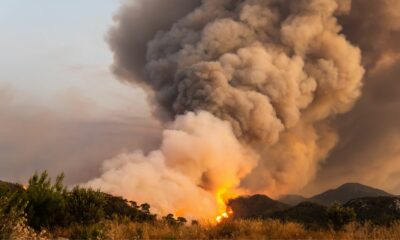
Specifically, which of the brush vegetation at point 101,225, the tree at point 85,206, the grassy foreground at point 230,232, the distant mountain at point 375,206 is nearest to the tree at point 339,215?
the brush vegetation at point 101,225

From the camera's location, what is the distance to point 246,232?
545 inches

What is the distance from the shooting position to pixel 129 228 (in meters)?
14.8

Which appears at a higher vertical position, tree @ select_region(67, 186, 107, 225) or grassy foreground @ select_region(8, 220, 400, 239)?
tree @ select_region(67, 186, 107, 225)

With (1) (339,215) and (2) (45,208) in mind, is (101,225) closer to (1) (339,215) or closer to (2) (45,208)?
(2) (45,208)

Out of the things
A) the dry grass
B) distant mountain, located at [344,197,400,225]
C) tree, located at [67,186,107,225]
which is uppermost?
distant mountain, located at [344,197,400,225]

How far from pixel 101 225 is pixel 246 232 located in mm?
4755

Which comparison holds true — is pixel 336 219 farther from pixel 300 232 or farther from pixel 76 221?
pixel 76 221

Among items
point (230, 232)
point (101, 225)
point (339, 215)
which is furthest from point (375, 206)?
point (101, 225)

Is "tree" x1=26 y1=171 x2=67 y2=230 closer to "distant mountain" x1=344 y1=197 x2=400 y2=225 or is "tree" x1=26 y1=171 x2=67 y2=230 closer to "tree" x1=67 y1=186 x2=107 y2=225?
"tree" x1=67 y1=186 x2=107 y2=225

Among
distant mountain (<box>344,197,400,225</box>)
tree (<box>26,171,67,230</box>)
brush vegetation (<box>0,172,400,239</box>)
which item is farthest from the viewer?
distant mountain (<box>344,197,400,225</box>)

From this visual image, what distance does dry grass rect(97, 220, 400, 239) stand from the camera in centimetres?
1309

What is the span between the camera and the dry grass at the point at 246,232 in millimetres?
13086

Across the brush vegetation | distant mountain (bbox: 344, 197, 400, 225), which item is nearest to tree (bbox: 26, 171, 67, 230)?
the brush vegetation

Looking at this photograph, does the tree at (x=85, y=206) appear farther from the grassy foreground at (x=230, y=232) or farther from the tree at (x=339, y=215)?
the tree at (x=339, y=215)
